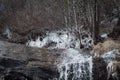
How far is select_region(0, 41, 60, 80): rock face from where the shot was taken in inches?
381

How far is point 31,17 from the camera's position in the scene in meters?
17.0

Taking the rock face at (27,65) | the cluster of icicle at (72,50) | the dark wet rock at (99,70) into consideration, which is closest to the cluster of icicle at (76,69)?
the cluster of icicle at (72,50)

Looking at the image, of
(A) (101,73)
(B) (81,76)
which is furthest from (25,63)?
(A) (101,73)

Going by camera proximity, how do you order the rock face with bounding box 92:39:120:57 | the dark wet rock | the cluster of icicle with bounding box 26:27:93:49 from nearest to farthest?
the dark wet rock < the rock face with bounding box 92:39:120:57 < the cluster of icicle with bounding box 26:27:93:49

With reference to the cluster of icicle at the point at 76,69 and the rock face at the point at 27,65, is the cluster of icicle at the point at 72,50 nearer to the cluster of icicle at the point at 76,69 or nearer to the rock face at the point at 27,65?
the cluster of icicle at the point at 76,69

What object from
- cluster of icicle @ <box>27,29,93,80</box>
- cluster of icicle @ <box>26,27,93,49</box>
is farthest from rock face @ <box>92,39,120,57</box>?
cluster of icicle @ <box>26,27,93,49</box>

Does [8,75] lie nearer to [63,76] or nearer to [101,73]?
[63,76]

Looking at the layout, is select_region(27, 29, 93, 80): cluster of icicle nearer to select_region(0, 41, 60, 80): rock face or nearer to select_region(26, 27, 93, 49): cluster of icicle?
select_region(26, 27, 93, 49): cluster of icicle

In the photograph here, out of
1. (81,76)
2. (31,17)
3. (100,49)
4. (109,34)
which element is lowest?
(81,76)

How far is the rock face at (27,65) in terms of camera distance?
381 inches

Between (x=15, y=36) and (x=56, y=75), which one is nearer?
(x=56, y=75)

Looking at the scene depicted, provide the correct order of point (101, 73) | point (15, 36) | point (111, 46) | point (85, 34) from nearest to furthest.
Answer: point (101, 73) → point (111, 46) → point (85, 34) → point (15, 36)

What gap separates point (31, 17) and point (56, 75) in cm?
793

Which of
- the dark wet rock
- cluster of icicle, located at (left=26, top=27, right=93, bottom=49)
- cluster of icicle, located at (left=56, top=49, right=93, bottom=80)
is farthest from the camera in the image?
cluster of icicle, located at (left=26, top=27, right=93, bottom=49)
